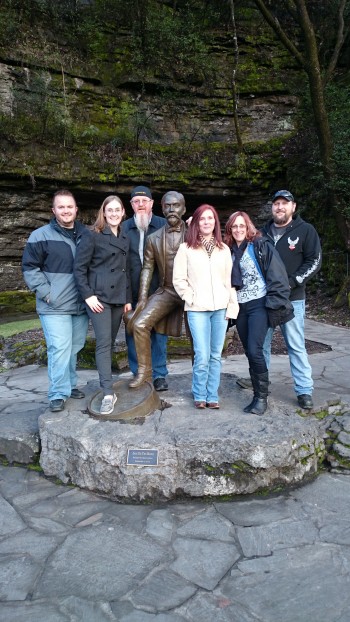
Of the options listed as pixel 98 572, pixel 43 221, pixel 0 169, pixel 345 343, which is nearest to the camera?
pixel 98 572

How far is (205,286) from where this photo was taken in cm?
360

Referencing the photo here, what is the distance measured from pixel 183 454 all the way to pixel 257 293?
143 cm

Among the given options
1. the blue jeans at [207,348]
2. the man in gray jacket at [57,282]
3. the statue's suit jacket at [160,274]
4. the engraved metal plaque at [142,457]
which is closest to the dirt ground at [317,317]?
the statue's suit jacket at [160,274]

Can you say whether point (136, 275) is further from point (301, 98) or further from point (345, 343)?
point (301, 98)

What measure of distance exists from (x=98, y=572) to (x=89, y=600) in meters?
0.21

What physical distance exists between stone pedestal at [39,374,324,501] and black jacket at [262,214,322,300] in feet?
3.77

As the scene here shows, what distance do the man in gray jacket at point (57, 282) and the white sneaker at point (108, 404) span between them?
0.41 meters

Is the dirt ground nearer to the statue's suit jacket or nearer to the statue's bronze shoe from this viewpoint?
the statue's suit jacket

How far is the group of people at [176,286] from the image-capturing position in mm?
3637

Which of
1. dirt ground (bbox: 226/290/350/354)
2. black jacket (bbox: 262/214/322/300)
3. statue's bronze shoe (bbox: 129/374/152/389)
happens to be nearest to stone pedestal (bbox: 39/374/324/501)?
statue's bronze shoe (bbox: 129/374/152/389)

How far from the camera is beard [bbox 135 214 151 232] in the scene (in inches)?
163

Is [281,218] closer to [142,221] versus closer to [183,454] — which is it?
[142,221]

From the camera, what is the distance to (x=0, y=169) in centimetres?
1077

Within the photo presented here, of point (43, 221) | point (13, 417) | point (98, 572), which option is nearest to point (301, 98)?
point (43, 221)
